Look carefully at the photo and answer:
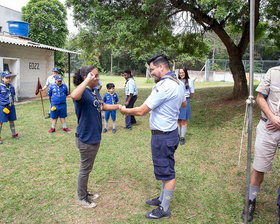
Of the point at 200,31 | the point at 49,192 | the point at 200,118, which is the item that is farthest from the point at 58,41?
the point at 49,192

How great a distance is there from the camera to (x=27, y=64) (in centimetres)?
1373

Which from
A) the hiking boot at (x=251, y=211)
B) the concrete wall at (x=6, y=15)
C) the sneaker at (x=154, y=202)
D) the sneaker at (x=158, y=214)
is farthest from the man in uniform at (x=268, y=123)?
the concrete wall at (x=6, y=15)

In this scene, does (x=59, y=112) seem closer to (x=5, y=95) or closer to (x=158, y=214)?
(x=5, y=95)

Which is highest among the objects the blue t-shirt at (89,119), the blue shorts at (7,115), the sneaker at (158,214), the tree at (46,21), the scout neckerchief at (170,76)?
the tree at (46,21)

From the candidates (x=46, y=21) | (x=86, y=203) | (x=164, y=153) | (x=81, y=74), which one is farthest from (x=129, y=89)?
(x=46, y=21)

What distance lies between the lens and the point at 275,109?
9.55 ft

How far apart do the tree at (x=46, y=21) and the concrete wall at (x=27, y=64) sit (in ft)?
35.4

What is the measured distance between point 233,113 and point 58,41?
22.6 m

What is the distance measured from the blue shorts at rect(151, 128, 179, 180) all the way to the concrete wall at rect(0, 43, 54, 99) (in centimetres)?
1111

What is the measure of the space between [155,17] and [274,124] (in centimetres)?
645

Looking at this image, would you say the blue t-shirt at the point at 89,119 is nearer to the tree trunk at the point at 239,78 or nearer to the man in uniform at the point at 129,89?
the man in uniform at the point at 129,89

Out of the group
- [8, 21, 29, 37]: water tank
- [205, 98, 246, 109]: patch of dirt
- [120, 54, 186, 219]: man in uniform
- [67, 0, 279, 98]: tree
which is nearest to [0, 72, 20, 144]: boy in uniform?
[67, 0, 279, 98]: tree

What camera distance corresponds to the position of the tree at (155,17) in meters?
7.17

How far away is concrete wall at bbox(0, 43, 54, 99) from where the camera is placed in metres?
12.5
